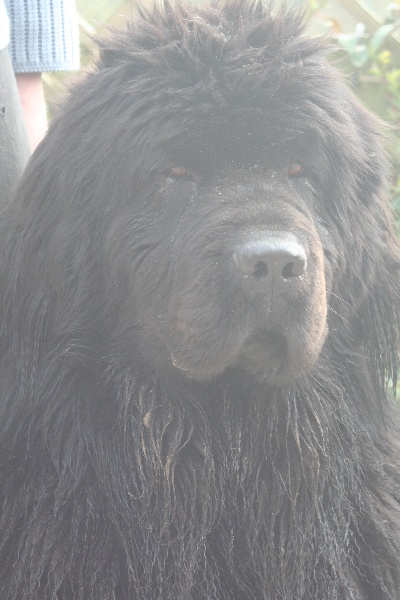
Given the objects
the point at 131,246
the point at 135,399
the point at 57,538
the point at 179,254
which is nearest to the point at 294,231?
the point at 179,254

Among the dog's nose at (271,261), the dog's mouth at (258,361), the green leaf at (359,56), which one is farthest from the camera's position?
the green leaf at (359,56)

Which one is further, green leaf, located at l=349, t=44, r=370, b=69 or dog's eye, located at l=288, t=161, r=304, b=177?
green leaf, located at l=349, t=44, r=370, b=69

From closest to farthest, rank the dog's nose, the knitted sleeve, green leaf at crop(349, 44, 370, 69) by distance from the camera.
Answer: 1. the dog's nose
2. the knitted sleeve
3. green leaf at crop(349, 44, 370, 69)

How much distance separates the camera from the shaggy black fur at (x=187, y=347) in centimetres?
213

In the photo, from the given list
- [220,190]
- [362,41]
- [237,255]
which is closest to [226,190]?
[220,190]

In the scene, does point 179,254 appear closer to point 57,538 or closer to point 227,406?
point 227,406

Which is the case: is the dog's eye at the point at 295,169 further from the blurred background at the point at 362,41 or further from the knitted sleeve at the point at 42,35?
the blurred background at the point at 362,41

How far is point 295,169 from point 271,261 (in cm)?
42

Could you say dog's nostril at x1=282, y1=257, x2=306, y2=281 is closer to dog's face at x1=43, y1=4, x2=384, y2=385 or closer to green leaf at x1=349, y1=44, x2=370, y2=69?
dog's face at x1=43, y1=4, x2=384, y2=385

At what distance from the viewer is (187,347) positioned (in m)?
2.08

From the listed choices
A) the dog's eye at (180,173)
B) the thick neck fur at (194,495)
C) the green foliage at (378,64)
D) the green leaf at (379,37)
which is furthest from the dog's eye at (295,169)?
the green leaf at (379,37)

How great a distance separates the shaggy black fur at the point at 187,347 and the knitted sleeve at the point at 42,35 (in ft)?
2.33

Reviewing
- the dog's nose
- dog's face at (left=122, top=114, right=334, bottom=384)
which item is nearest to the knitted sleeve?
dog's face at (left=122, top=114, right=334, bottom=384)

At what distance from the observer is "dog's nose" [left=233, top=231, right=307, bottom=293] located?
1.95 m
